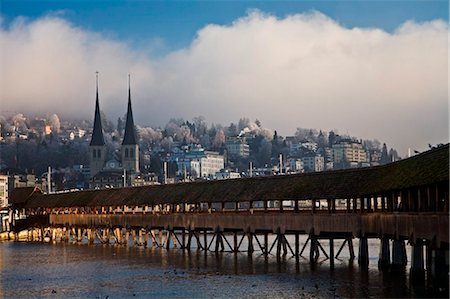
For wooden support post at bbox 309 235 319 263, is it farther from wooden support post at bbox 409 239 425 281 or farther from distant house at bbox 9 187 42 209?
distant house at bbox 9 187 42 209

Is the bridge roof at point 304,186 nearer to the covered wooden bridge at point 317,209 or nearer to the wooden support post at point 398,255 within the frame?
the covered wooden bridge at point 317,209

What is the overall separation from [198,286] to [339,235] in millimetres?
15067

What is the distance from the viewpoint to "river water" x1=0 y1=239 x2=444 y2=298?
2017 inches

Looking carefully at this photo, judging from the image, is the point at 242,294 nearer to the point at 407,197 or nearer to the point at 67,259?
the point at 407,197

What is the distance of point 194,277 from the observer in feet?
199

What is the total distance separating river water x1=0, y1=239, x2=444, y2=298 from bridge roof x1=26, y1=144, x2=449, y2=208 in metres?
4.95

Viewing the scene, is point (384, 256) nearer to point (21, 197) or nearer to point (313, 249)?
point (313, 249)

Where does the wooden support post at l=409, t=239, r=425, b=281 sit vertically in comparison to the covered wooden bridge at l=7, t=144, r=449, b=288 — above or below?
below

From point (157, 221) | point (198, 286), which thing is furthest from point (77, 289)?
point (157, 221)

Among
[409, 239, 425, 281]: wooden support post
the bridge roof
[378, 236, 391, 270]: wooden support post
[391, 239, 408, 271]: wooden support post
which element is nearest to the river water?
[409, 239, 425, 281]: wooden support post

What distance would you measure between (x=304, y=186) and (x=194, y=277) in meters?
13.6

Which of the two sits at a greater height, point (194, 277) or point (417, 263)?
point (417, 263)

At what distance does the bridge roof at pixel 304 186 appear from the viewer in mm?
49219

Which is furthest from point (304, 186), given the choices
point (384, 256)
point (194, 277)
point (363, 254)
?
point (194, 277)
